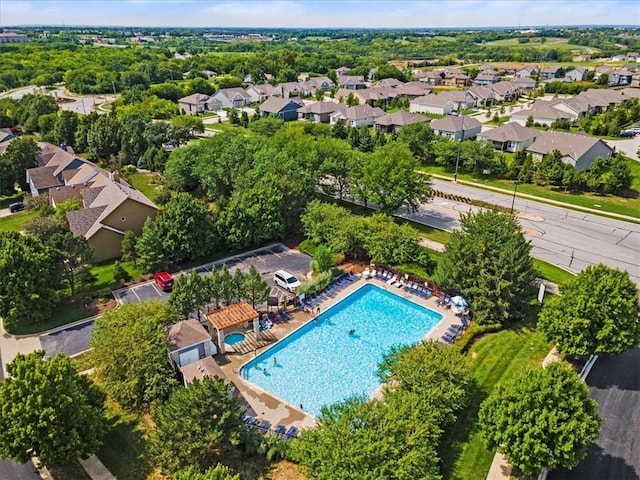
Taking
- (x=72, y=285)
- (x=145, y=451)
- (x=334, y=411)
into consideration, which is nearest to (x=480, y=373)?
(x=334, y=411)

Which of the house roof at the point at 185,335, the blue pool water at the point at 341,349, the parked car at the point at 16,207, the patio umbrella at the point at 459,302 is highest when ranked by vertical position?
the house roof at the point at 185,335

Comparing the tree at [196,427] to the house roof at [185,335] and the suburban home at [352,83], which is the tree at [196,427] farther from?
the suburban home at [352,83]

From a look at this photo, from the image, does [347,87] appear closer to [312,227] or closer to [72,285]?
[312,227]

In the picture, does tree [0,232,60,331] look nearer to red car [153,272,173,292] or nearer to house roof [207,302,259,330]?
red car [153,272,173,292]

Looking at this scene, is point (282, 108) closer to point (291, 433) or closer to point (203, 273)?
point (203, 273)

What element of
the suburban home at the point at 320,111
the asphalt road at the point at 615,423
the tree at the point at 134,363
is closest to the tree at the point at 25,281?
the tree at the point at 134,363
